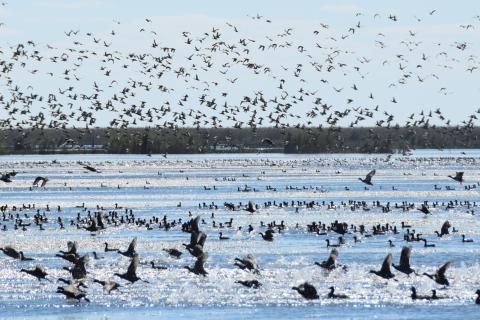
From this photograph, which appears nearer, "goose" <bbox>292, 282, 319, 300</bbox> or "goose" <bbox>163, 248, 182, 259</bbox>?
"goose" <bbox>292, 282, 319, 300</bbox>

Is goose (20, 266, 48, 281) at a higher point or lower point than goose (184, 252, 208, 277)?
lower

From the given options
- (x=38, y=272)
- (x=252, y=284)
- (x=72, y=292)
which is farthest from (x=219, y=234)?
(x=72, y=292)

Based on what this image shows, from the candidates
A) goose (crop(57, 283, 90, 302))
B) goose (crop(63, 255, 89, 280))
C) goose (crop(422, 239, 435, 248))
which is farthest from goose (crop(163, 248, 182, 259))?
goose (crop(422, 239, 435, 248))

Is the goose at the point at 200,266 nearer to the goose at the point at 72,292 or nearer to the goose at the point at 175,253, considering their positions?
the goose at the point at 72,292

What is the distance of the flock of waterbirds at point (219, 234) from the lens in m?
39.3

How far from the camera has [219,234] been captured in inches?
2272

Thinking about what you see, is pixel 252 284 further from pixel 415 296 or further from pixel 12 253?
pixel 12 253

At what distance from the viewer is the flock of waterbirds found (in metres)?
39.3

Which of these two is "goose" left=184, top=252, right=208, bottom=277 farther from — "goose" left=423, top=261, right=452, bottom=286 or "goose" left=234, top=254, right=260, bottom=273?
"goose" left=423, top=261, right=452, bottom=286

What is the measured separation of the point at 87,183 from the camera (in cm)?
12006

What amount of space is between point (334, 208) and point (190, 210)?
767 centimetres

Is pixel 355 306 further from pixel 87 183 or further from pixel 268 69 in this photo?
pixel 87 183

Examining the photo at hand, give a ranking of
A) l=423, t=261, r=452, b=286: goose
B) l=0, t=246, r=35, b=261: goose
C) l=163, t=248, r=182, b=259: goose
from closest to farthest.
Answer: l=423, t=261, r=452, b=286: goose < l=0, t=246, r=35, b=261: goose < l=163, t=248, r=182, b=259: goose

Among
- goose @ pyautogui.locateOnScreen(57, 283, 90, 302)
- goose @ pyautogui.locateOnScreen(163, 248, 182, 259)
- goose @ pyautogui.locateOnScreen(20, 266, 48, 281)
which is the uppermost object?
goose @ pyautogui.locateOnScreen(163, 248, 182, 259)
